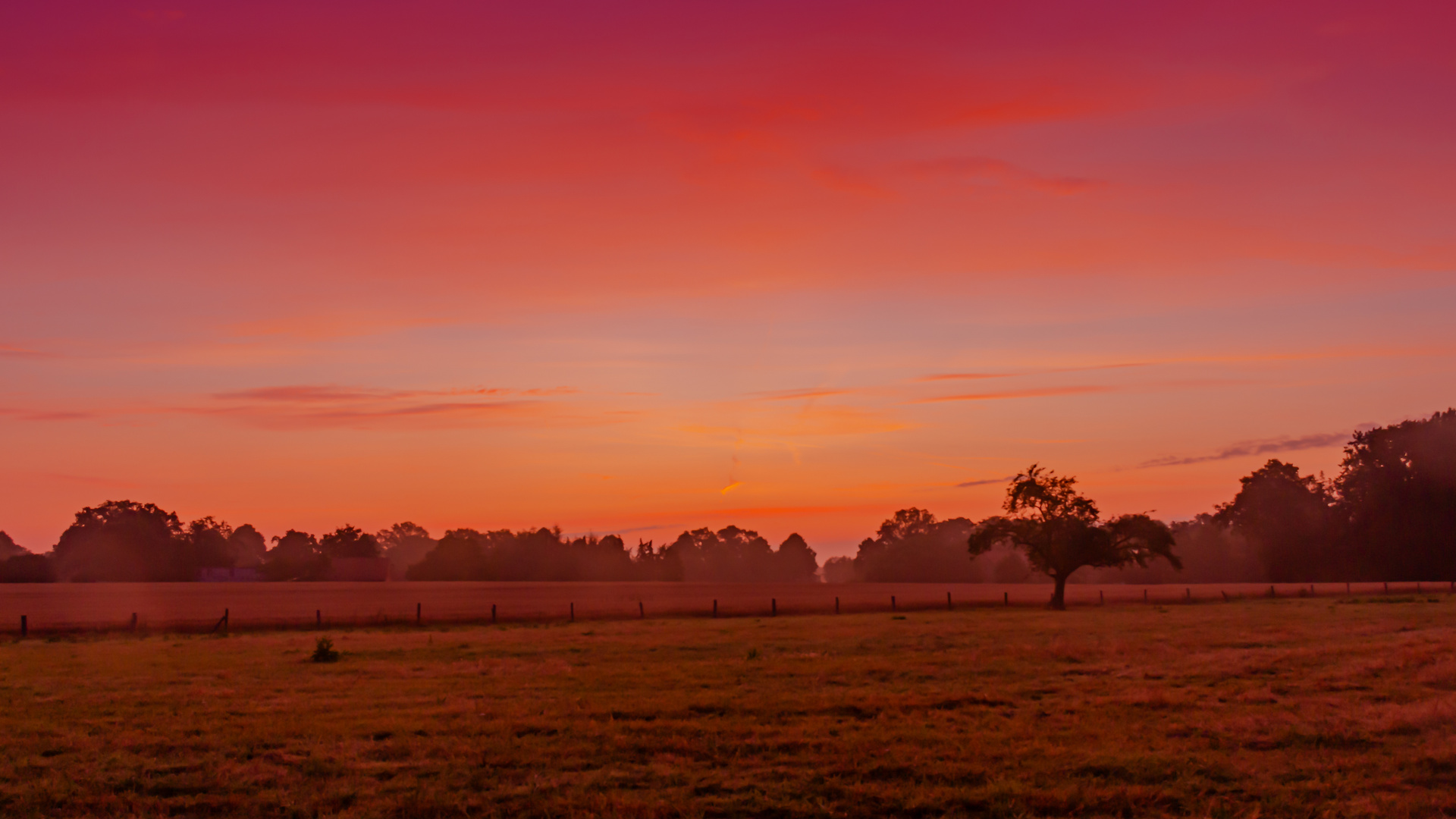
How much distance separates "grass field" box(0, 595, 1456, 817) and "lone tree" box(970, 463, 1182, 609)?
128 ft

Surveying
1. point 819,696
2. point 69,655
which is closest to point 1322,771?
point 819,696

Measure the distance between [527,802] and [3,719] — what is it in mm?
13232

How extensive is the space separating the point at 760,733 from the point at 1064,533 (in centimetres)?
5841

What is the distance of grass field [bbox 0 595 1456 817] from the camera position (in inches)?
470

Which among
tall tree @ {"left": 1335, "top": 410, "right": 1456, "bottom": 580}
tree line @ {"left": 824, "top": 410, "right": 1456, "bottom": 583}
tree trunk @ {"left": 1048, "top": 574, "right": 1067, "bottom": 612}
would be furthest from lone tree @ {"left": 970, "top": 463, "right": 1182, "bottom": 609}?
tall tree @ {"left": 1335, "top": 410, "right": 1456, "bottom": 580}

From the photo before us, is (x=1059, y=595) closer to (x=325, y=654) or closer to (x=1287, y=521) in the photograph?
(x=325, y=654)

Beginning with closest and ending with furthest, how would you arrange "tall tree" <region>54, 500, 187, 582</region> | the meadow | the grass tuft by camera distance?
the grass tuft, the meadow, "tall tree" <region>54, 500, 187, 582</region>

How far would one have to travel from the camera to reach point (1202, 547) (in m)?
164

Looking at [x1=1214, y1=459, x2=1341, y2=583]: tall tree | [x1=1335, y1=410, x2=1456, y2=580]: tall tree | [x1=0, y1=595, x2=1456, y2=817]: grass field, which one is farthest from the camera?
[x1=1214, y1=459, x2=1341, y2=583]: tall tree

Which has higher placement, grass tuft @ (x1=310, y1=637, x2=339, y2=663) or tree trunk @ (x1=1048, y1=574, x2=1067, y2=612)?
grass tuft @ (x1=310, y1=637, x2=339, y2=663)

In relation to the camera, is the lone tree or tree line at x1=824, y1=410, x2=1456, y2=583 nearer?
the lone tree

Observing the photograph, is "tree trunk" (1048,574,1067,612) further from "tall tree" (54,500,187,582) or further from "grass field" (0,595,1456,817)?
"tall tree" (54,500,187,582)

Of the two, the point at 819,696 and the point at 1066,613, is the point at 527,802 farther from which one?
the point at 1066,613

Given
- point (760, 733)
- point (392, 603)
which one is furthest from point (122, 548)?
point (760, 733)
